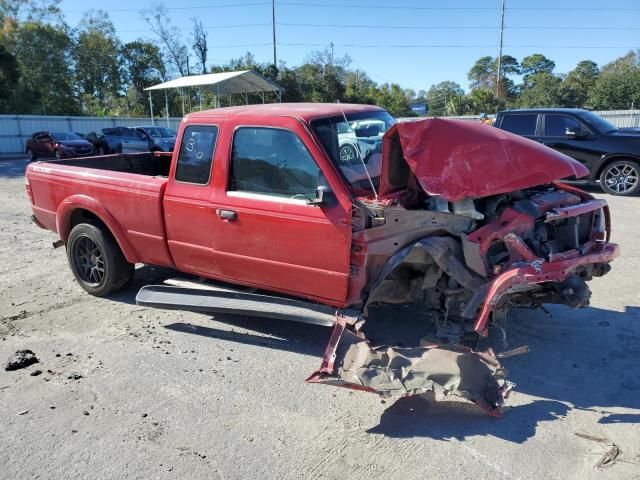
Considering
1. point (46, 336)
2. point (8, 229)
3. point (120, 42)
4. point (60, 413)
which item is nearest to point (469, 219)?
point (60, 413)

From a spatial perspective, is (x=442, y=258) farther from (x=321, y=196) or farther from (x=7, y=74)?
(x=7, y=74)

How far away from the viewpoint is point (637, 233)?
7.82 m

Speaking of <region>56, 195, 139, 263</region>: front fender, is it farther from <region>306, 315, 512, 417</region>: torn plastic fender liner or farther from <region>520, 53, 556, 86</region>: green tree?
<region>520, 53, 556, 86</region>: green tree

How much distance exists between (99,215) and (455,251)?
3563mm


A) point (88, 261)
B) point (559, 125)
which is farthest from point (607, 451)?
point (559, 125)

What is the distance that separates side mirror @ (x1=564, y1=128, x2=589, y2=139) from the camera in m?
→ 11.2

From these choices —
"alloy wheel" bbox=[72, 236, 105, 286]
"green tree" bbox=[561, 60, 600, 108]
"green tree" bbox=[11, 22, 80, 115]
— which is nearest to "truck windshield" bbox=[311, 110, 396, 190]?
"alloy wheel" bbox=[72, 236, 105, 286]

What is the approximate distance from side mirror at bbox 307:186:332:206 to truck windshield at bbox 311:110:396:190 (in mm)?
233

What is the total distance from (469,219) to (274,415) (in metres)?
1.90

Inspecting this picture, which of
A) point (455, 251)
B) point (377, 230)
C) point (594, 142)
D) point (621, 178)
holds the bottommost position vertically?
point (621, 178)

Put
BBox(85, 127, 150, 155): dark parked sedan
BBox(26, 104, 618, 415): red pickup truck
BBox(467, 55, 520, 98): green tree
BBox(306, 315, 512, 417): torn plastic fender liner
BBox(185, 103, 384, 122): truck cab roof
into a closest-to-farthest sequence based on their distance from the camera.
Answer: BBox(306, 315, 512, 417): torn plastic fender liner
BBox(26, 104, 618, 415): red pickup truck
BBox(185, 103, 384, 122): truck cab roof
BBox(85, 127, 150, 155): dark parked sedan
BBox(467, 55, 520, 98): green tree

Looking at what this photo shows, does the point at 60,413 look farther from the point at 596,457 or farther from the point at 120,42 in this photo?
the point at 120,42

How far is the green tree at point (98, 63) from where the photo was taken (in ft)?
169

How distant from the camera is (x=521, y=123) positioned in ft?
38.9
